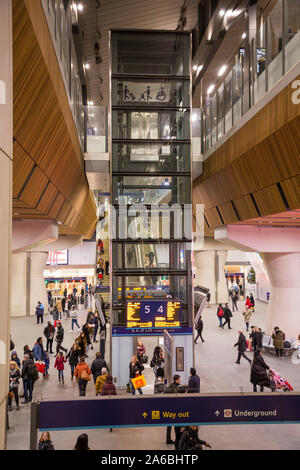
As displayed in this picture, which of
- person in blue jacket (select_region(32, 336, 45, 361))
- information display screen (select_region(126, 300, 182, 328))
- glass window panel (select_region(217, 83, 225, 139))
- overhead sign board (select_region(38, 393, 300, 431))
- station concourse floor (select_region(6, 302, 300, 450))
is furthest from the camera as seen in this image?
glass window panel (select_region(217, 83, 225, 139))

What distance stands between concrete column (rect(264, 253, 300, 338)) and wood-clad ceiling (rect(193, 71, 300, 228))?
335 cm

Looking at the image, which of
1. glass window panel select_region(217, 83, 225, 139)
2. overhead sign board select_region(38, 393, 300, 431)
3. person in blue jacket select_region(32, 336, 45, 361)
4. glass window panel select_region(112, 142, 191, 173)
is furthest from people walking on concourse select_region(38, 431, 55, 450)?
glass window panel select_region(217, 83, 225, 139)

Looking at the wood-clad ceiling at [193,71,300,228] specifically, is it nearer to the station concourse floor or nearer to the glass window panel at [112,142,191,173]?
the glass window panel at [112,142,191,173]

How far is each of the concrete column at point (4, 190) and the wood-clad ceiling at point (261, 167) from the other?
524 centimetres

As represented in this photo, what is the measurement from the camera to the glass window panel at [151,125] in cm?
1298

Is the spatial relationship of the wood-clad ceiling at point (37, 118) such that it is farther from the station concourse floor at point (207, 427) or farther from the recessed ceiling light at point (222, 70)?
the recessed ceiling light at point (222, 70)

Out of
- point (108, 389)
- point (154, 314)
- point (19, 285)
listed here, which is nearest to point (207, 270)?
point (19, 285)

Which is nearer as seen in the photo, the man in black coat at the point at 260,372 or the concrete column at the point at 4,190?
the concrete column at the point at 4,190

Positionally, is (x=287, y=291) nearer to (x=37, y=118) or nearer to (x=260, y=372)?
(x=260, y=372)

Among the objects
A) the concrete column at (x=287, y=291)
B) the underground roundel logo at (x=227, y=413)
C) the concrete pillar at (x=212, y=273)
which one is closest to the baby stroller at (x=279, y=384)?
the underground roundel logo at (x=227, y=413)

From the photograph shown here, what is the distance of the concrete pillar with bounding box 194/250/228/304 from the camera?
31562 millimetres

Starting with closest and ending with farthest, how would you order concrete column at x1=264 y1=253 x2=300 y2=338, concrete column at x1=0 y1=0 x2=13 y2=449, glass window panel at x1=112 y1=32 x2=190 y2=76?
1. concrete column at x1=0 y1=0 x2=13 y2=449
2. glass window panel at x1=112 y1=32 x2=190 y2=76
3. concrete column at x1=264 y1=253 x2=300 y2=338

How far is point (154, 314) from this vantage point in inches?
441
